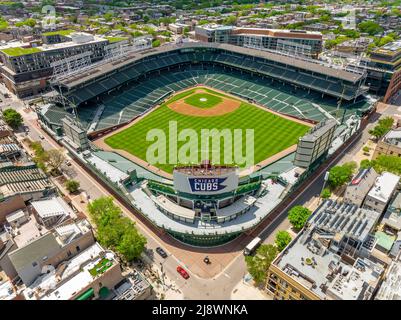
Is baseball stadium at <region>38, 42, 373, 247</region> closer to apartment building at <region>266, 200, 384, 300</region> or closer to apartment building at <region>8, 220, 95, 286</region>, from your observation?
apartment building at <region>266, 200, 384, 300</region>

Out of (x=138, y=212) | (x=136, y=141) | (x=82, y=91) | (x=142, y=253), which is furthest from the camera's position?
(x=82, y=91)

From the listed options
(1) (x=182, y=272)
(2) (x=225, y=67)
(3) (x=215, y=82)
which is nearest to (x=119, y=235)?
(1) (x=182, y=272)

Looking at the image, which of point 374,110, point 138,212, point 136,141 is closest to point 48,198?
point 138,212

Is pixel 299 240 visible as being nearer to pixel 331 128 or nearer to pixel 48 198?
pixel 331 128

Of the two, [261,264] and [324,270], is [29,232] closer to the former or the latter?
[261,264]

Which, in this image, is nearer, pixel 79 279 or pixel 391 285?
pixel 391 285

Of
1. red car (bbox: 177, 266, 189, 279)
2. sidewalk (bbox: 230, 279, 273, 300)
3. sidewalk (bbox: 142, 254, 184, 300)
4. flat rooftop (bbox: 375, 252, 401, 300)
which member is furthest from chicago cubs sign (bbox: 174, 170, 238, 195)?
flat rooftop (bbox: 375, 252, 401, 300)

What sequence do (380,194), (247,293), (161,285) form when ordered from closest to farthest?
(247,293)
(161,285)
(380,194)
